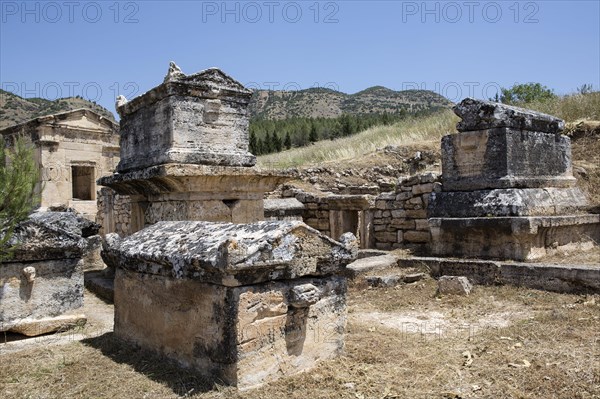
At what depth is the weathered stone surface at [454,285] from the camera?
22.4 ft

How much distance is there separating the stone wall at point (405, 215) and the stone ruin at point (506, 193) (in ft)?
4.03

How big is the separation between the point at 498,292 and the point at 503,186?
188cm

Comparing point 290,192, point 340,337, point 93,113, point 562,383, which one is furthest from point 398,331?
point 93,113

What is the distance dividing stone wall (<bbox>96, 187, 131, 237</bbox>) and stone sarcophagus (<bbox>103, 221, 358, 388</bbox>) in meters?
9.91

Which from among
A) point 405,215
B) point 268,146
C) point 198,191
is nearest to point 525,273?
point 405,215

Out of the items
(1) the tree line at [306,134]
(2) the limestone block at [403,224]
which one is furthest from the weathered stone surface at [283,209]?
(1) the tree line at [306,134]

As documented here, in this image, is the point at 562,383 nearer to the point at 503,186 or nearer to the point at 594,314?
the point at 594,314

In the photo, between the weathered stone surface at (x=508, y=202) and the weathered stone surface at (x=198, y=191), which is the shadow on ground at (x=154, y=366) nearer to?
the weathered stone surface at (x=198, y=191)

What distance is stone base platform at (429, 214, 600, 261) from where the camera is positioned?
7.44 meters

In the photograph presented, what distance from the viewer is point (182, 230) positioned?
425cm

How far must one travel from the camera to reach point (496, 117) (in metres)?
7.93

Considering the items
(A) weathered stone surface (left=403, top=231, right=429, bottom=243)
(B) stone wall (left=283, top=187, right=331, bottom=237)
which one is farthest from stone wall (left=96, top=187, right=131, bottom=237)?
(A) weathered stone surface (left=403, top=231, right=429, bottom=243)

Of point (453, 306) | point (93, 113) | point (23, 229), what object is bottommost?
point (453, 306)

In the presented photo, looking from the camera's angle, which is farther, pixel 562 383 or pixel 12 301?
pixel 12 301
